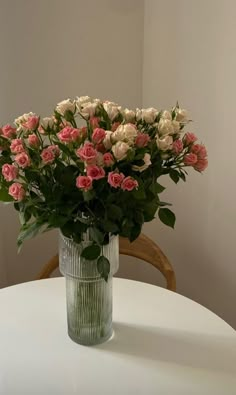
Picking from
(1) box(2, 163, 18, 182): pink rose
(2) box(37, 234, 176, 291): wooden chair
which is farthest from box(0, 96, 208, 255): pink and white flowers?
(2) box(37, 234, 176, 291): wooden chair

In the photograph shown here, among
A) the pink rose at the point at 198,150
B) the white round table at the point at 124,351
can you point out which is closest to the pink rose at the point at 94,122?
the pink rose at the point at 198,150

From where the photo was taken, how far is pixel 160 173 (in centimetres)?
95

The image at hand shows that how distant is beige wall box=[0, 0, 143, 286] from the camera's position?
1746 mm

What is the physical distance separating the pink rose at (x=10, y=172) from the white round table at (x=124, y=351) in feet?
1.49

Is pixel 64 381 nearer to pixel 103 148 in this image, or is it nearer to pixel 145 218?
pixel 145 218

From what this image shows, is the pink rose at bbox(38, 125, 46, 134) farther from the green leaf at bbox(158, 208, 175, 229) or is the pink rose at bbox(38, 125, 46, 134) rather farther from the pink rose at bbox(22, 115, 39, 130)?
the green leaf at bbox(158, 208, 175, 229)

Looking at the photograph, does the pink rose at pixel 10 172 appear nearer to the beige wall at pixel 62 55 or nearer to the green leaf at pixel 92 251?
the green leaf at pixel 92 251

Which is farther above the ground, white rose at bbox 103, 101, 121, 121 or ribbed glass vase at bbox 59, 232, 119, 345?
white rose at bbox 103, 101, 121, 121

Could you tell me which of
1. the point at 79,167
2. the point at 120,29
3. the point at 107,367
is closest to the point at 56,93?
the point at 120,29

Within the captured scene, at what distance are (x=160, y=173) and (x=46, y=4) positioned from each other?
1.09 m

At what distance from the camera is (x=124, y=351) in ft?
3.65

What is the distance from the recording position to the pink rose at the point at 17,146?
0.89 meters

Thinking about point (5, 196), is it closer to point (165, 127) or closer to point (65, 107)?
point (65, 107)

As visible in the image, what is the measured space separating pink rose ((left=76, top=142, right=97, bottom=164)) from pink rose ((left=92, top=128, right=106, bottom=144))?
0.03 meters
